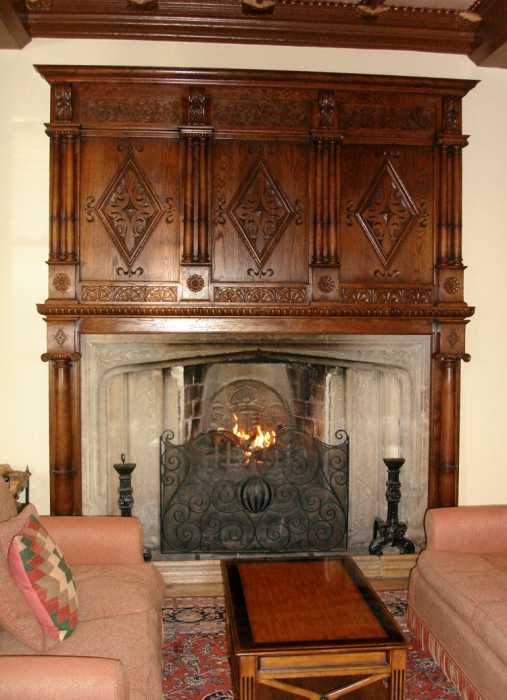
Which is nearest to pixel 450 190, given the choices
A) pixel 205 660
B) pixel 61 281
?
pixel 61 281

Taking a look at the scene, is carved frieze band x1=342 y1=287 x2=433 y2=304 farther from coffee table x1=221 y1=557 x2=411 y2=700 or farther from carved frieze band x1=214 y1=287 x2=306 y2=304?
coffee table x1=221 y1=557 x2=411 y2=700

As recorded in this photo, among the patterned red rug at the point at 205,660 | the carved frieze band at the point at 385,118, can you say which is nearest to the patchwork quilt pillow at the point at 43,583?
the patterned red rug at the point at 205,660

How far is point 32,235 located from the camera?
3361 mm

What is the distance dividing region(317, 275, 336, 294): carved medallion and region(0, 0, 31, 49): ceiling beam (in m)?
2.07

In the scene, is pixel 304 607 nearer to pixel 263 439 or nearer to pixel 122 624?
pixel 122 624

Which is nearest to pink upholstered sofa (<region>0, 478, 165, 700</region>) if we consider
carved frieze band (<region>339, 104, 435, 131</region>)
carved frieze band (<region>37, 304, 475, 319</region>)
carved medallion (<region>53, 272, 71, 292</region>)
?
carved frieze band (<region>37, 304, 475, 319</region>)

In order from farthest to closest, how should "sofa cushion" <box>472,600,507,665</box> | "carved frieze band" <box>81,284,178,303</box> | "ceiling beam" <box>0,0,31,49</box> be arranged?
"carved frieze band" <box>81,284,178,303</box>, "ceiling beam" <box>0,0,31,49</box>, "sofa cushion" <box>472,600,507,665</box>

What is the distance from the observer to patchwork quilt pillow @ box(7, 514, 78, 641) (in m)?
1.99

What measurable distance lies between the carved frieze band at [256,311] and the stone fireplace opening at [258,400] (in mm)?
150

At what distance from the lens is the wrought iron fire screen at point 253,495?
11.8 feet

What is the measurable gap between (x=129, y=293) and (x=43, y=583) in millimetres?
1691

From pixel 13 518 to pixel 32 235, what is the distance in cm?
174

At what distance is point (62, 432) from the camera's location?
10.9 feet

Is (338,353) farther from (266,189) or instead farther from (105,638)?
(105,638)
